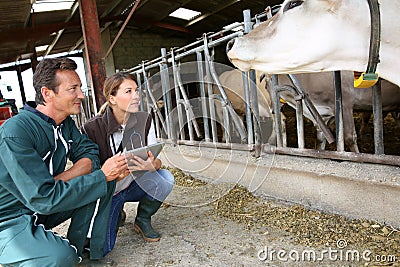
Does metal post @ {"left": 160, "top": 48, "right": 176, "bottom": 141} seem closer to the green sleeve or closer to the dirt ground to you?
the dirt ground

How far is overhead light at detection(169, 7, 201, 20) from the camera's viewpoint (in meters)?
11.6

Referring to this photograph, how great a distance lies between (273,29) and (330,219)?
49.4 inches

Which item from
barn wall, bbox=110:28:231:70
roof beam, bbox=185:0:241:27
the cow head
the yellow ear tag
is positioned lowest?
the yellow ear tag

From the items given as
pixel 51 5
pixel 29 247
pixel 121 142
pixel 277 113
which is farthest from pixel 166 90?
pixel 51 5

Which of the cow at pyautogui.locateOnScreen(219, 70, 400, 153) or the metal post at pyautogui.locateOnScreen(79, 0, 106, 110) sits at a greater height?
the metal post at pyautogui.locateOnScreen(79, 0, 106, 110)

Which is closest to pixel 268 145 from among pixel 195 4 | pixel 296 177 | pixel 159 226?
pixel 296 177

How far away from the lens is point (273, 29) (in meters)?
1.74

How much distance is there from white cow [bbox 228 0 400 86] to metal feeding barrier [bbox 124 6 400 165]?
Answer: 778 millimetres

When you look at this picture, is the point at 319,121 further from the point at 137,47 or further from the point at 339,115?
the point at 137,47

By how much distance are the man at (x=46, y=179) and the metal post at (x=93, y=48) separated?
3.80 meters

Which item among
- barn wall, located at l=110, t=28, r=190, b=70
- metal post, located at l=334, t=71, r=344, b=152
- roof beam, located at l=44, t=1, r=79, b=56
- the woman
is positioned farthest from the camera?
barn wall, located at l=110, t=28, r=190, b=70

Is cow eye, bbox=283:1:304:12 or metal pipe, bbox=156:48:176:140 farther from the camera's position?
metal pipe, bbox=156:48:176:140

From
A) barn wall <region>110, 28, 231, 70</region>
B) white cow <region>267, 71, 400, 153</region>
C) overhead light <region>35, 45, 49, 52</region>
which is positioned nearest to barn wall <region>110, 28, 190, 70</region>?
barn wall <region>110, 28, 231, 70</region>

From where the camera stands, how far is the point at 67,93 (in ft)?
5.58
